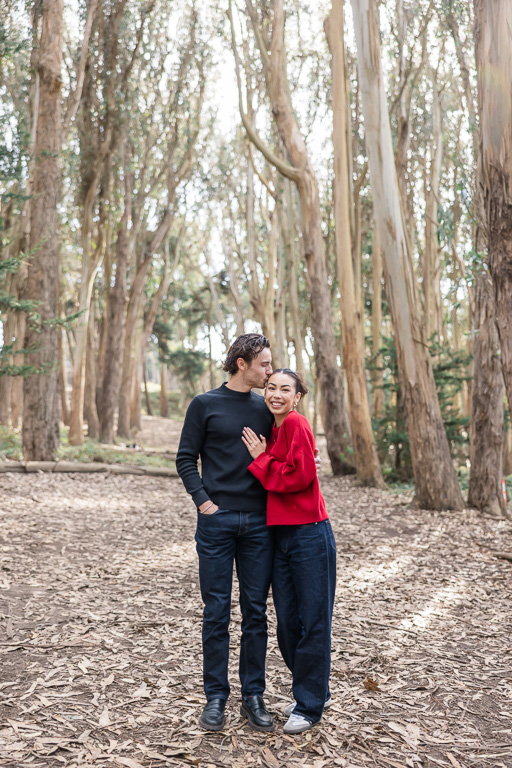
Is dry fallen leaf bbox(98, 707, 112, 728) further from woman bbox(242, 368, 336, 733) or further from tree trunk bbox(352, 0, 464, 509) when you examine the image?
tree trunk bbox(352, 0, 464, 509)

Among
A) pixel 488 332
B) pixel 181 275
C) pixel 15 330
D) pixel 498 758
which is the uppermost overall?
pixel 181 275

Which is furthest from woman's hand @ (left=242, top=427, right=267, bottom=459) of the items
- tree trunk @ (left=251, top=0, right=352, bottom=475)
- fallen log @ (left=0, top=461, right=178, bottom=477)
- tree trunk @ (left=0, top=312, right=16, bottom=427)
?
tree trunk @ (left=0, top=312, right=16, bottom=427)

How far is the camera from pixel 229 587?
3.24 meters

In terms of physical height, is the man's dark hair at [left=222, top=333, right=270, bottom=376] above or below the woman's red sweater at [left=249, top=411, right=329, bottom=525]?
above

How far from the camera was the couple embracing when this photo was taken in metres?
3.17

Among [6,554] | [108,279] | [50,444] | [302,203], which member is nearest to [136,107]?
[108,279]

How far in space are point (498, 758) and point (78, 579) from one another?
12.3ft

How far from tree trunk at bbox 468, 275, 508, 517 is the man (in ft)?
21.4

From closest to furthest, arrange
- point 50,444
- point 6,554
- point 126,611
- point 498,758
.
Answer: point 498,758 < point 126,611 < point 6,554 < point 50,444

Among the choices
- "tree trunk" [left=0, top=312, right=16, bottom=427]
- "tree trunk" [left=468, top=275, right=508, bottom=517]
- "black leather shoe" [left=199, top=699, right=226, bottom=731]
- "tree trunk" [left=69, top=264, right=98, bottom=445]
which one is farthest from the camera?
"tree trunk" [left=0, top=312, right=16, bottom=427]

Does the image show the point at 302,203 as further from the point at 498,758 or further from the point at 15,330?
the point at 498,758

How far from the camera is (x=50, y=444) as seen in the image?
40.8 feet

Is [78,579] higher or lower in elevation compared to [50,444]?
lower

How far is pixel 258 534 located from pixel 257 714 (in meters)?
0.87
